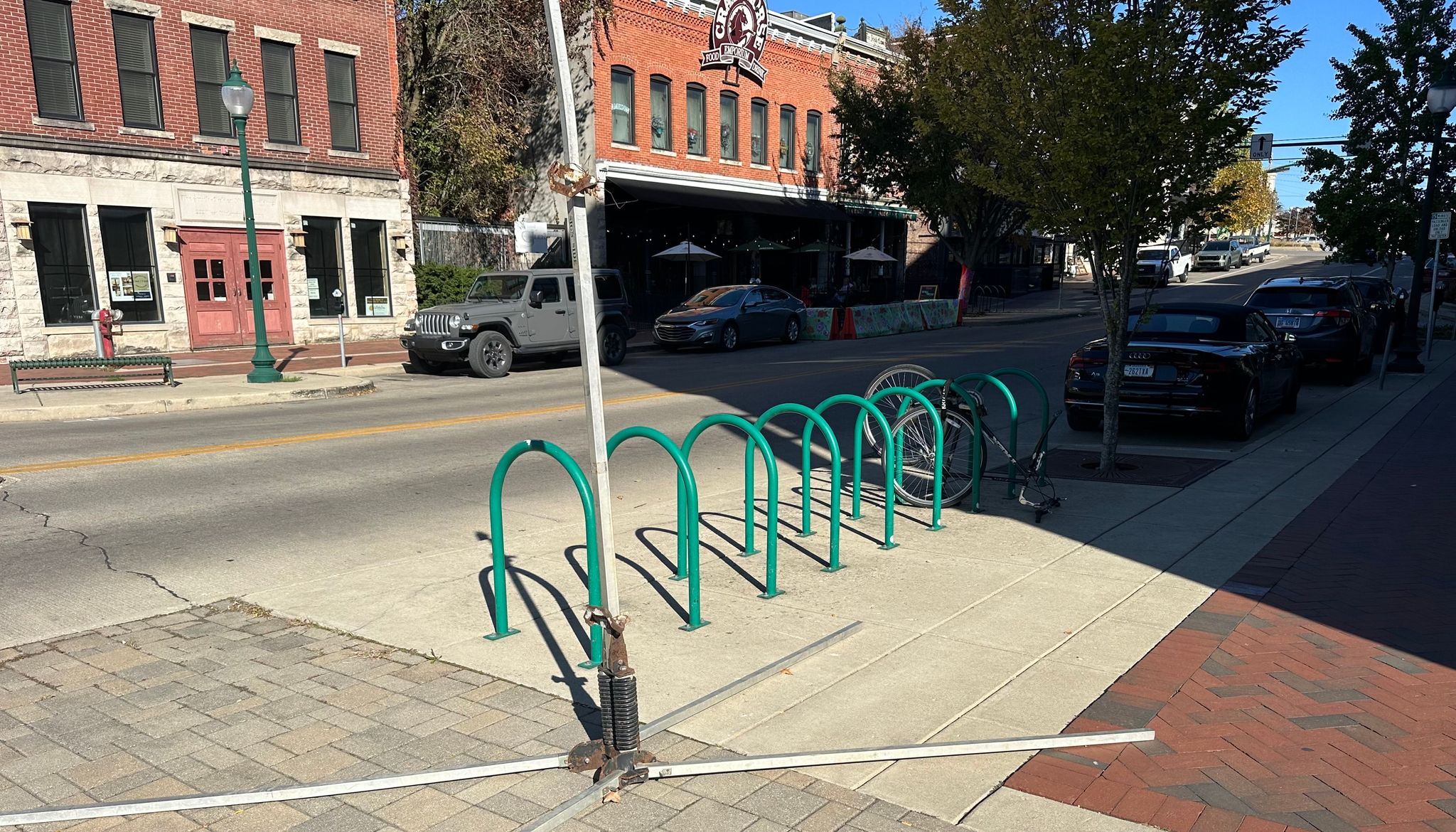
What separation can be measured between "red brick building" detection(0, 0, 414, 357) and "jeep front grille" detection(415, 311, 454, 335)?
4.15 m

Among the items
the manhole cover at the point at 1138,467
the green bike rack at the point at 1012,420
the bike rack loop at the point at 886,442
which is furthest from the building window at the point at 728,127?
the bike rack loop at the point at 886,442

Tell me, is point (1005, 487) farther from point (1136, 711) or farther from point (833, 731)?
point (833, 731)

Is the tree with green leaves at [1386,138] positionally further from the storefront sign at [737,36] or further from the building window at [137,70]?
the building window at [137,70]

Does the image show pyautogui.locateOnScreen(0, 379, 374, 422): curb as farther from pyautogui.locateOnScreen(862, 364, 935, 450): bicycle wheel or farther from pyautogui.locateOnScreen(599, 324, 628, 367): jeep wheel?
pyautogui.locateOnScreen(862, 364, 935, 450): bicycle wheel

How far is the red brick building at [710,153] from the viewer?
28875mm

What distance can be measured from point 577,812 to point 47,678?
3.13 meters

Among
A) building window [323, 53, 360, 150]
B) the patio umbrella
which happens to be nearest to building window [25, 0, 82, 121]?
building window [323, 53, 360, 150]

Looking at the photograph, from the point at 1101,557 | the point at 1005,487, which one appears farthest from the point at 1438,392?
the point at 1101,557

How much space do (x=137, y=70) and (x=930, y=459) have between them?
19782 millimetres

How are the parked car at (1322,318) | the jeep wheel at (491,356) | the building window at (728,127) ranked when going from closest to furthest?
the parked car at (1322,318), the jeep wheel at (491,356), the building window at (728,127)

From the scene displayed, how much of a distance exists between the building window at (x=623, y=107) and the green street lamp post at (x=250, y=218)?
13904 millimetres

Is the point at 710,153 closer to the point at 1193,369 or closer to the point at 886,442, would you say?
the point at 1193,369

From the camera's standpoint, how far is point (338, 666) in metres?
4.93

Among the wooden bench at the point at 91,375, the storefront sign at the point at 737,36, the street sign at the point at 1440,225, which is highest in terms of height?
the storefront sign at the point at 737,36
